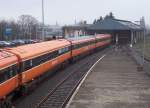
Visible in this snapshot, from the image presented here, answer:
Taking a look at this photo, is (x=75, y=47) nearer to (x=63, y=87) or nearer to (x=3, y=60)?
(x=63, y=87)

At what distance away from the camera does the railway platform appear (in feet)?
67.4

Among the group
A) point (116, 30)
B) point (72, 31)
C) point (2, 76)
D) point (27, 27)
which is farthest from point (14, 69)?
point (27, 27)

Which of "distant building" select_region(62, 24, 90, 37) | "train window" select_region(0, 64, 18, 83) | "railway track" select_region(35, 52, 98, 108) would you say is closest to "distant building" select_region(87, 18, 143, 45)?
"distant building" select_region(62, 24, 90, 37)

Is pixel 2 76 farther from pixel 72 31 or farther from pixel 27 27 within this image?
pixel 27 27

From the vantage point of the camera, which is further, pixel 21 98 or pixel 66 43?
pixel 66 43

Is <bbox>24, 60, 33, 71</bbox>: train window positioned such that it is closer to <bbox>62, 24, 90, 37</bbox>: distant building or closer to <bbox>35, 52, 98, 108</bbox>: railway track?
<bbox>35, 52, 98, 108</bbox>: railway track

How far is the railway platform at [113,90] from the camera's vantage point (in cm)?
2053

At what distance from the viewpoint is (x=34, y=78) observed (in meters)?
24.5

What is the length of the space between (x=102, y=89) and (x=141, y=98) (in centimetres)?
371

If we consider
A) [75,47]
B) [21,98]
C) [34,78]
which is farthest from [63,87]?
[75,47]

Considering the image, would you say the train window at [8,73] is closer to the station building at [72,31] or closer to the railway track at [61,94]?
the railway track at [61,94]

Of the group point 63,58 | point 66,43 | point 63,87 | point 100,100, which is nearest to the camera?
point 100,100

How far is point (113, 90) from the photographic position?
81.3 feet

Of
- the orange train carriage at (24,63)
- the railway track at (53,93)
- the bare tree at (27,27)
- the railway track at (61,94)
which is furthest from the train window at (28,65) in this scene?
the bare tree at (27,27)
